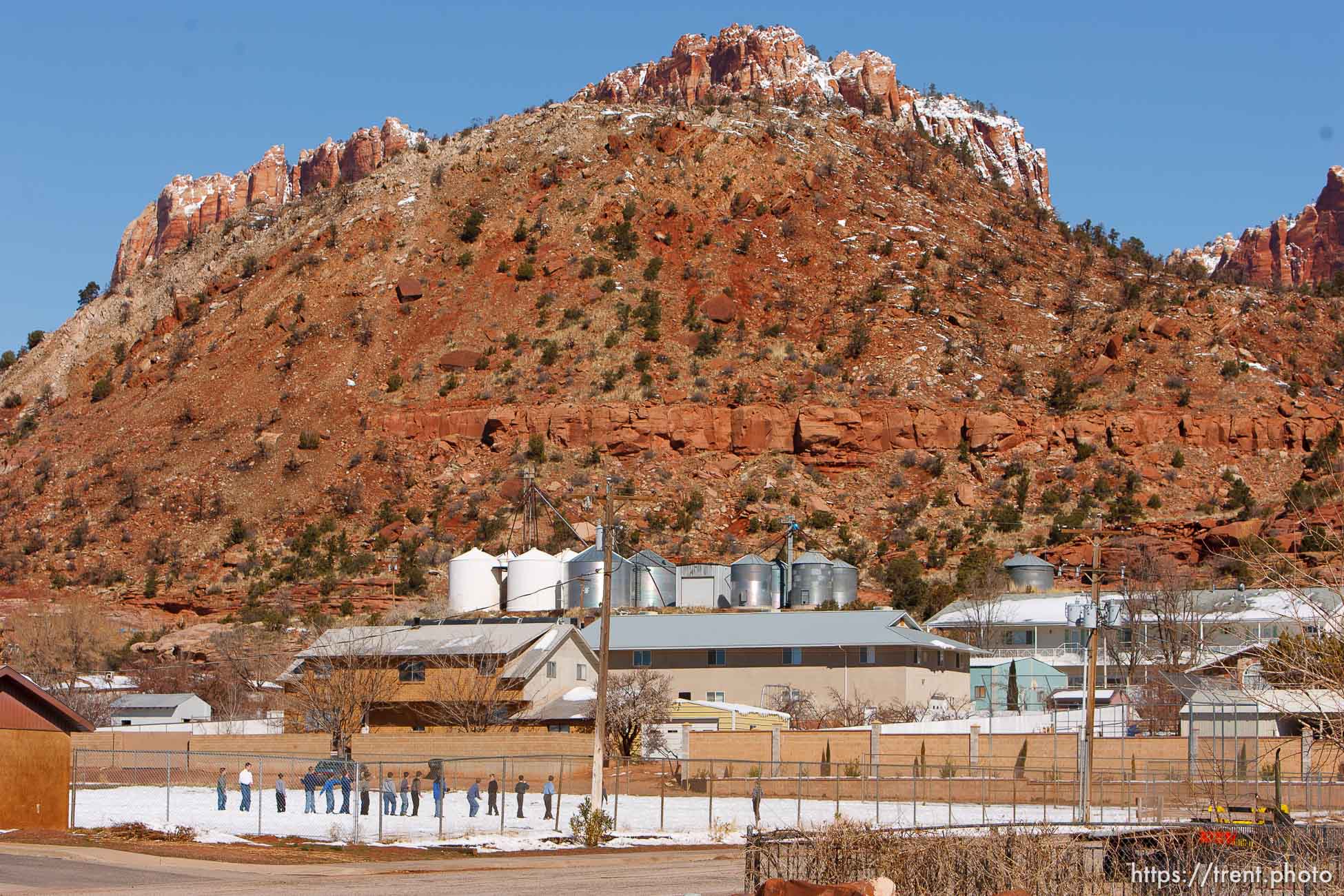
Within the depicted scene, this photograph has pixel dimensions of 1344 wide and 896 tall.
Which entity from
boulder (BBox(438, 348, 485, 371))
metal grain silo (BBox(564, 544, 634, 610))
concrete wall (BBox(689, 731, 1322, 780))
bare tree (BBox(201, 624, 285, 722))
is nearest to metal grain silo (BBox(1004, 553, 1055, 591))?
metal grain silo (BBox(564, 544, 634, 610))

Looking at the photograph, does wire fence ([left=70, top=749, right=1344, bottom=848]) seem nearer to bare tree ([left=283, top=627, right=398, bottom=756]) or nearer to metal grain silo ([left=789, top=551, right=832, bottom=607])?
bare tree ([left=283, top=627, right=398, bottom=756])

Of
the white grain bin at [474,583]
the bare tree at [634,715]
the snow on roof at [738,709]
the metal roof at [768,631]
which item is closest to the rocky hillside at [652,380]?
the white grain bin at [474,583]

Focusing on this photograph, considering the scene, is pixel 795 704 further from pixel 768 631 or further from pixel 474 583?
pixel 474 583

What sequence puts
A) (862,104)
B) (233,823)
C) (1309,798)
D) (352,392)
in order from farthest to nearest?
(862,104) < (352,392) < (233,823) < (1309,798)

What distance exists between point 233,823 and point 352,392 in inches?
2865

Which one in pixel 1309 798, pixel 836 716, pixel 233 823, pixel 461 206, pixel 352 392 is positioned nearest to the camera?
pixel 1309 798

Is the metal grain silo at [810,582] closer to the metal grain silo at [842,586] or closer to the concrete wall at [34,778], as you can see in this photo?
the metal grain silo at [842,586]

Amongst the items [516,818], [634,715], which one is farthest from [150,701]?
[516,818]

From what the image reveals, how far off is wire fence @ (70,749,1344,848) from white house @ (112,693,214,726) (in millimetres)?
15003

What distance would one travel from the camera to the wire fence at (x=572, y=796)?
41.1 metres

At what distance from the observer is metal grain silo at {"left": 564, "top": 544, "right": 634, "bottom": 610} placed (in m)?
85.2

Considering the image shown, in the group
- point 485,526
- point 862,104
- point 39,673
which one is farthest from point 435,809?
point 862,104

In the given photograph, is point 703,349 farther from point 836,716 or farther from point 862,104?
point 862,104

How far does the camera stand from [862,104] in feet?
568
